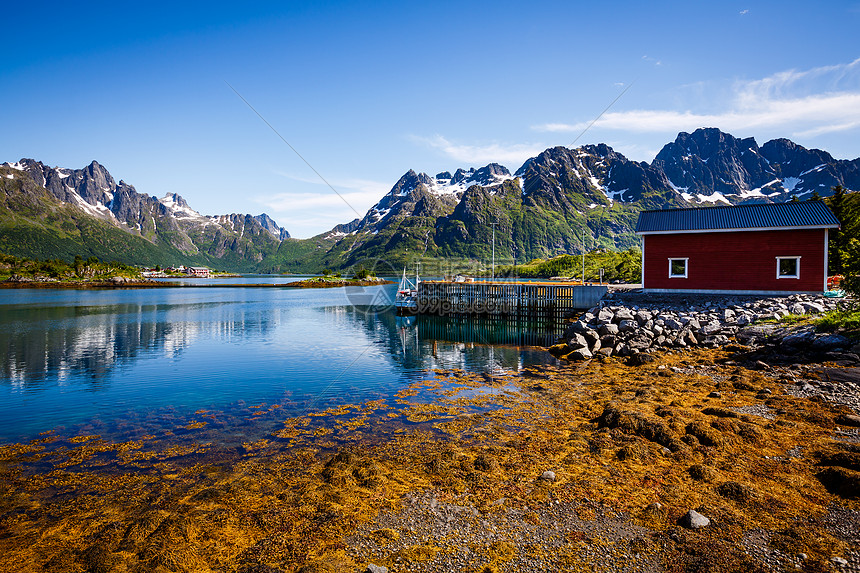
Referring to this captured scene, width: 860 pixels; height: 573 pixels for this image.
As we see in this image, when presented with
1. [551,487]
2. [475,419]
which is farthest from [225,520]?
[475,419]

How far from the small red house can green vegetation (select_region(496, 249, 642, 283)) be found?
107 ft

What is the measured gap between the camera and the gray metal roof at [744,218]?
35.3 meters

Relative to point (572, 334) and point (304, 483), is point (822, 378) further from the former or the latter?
point (304, 483)

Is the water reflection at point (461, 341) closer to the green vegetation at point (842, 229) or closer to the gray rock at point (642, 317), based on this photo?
the gray rock at point (642, 317)

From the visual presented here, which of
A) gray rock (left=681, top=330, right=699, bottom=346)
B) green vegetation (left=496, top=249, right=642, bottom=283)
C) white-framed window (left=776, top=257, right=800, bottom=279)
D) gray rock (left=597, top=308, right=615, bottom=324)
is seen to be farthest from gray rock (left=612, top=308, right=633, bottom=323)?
green vegetation (left=496, top=249, right=642, bottom=283)

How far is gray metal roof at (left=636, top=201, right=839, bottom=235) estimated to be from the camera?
116 feet

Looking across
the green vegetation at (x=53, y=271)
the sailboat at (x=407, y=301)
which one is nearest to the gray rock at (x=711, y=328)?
the sailboat at (x=407, y=301)

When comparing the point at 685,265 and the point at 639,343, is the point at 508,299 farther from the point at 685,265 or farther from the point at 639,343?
the point at 639,343

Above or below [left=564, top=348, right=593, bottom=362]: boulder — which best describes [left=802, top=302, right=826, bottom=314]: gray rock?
above

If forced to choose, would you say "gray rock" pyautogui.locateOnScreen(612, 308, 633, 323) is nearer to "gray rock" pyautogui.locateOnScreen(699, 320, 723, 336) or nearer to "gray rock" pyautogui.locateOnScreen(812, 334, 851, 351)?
"gray rock" pyautogui.locateOnScreen(699, 320, 723, 336)

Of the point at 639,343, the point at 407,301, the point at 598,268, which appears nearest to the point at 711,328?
the point at 639,343

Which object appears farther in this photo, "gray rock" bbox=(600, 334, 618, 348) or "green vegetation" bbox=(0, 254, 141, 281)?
"green vegetation" bbox=(0, 254, 141, 281)

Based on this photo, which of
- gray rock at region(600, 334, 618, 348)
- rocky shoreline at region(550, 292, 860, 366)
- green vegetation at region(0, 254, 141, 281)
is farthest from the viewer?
green vegetation at region(0, 254, 141, 281)

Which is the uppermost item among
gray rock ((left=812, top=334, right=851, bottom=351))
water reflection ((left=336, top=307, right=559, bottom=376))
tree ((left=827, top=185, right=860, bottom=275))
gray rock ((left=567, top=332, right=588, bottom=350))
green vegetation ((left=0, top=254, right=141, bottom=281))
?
tree ((left=827, top=185, right=860, bottom=275))
